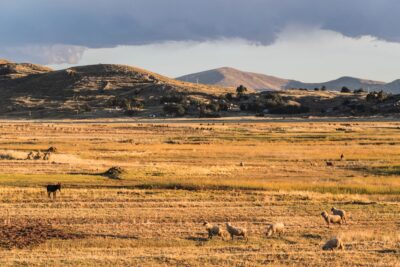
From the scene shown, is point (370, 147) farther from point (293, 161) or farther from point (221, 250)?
point (221, 250)

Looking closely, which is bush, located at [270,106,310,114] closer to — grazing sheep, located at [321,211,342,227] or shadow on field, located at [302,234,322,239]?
grazing sheep, located at [321,211,342,227]

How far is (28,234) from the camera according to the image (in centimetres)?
2492

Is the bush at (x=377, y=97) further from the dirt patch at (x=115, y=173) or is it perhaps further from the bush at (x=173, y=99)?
the dirt patch at (x=115, y=173)

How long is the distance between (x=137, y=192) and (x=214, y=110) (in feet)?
415

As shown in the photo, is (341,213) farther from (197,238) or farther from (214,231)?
(197,238)

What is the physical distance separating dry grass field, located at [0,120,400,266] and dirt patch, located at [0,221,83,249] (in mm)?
44

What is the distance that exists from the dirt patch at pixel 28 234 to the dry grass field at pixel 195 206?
1.8 inches

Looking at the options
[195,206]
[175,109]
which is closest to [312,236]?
[195,206]

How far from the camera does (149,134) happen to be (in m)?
104

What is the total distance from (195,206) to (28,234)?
35.4 ft

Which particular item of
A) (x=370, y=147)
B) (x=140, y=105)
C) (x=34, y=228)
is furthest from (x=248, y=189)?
(x=140, y=105)

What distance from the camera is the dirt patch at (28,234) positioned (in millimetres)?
23552

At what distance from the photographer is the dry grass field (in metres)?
21.6

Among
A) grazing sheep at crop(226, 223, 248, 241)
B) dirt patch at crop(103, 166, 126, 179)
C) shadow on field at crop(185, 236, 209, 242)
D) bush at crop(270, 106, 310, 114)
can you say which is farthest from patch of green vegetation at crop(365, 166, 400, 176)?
bush at crop(270, 106, 310, 114)
